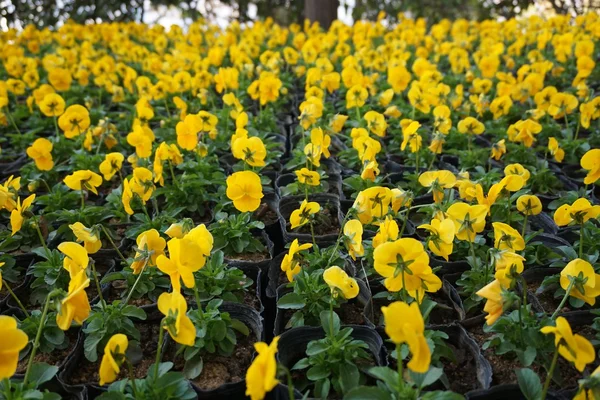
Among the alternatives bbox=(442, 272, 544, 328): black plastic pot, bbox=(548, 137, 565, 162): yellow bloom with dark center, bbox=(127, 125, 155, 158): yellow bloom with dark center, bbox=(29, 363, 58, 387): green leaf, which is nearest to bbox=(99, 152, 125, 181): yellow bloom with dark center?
bbox=(127, 125, 155, 158): yellow bloom with dark center

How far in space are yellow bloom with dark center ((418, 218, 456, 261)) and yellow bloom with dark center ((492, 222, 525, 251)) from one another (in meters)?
0.15

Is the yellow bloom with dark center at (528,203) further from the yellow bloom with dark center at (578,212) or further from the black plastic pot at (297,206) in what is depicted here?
the black plastic pot at (297,206)

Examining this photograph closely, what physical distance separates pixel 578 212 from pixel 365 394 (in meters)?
0.92

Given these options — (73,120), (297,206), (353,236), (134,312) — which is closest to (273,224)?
(297,206)

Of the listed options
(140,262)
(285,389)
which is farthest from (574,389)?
(140,262)

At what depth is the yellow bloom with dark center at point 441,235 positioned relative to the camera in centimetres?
172

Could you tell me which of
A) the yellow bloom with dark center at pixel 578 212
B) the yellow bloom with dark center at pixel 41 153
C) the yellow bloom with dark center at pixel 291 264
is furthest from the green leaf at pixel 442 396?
the yellow bloom with dark center at pixel 41 153

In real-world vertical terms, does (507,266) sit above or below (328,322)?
above

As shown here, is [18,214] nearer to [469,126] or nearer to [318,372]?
[318,372]

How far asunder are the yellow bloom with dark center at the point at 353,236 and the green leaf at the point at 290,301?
22 centimetres

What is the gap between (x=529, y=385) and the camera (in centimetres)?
146

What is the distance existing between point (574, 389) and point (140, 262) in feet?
4.05

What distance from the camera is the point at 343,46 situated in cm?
495

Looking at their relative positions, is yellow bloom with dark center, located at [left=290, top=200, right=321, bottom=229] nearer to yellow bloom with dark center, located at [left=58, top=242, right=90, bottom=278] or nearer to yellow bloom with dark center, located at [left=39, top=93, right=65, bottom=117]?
yellow bloom with dark center, located at [left=58, top=242, right=90, bottom=278]
